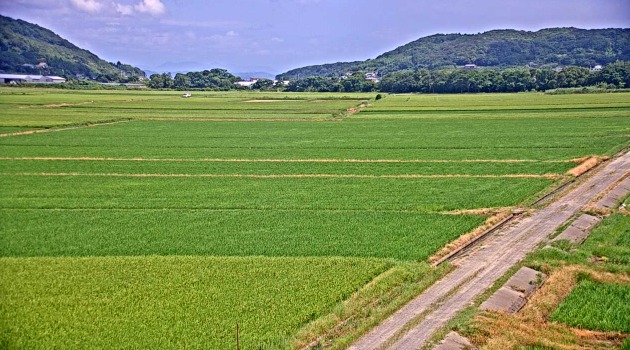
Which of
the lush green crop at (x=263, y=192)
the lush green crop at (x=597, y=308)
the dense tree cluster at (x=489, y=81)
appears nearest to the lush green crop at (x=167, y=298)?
the lush green crop at (x=597, y=308)

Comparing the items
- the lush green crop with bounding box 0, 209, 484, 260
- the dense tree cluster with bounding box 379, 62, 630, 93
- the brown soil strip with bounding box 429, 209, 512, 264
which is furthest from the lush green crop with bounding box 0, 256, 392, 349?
the dense tree cluster with bounding box 379, 62, 630, 93

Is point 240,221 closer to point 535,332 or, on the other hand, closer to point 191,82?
point 535,332

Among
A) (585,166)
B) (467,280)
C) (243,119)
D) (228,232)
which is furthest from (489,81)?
(467,280)

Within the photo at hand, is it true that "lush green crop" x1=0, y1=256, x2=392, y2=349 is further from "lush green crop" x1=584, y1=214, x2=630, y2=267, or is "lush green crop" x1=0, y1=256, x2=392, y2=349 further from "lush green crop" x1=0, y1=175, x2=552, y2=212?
"lush green crop" x1=0, y1=175, x2=552, y2=212

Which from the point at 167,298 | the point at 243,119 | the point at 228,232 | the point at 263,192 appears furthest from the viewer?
the point at 243,119

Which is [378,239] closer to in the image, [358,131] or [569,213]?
[569,213]
